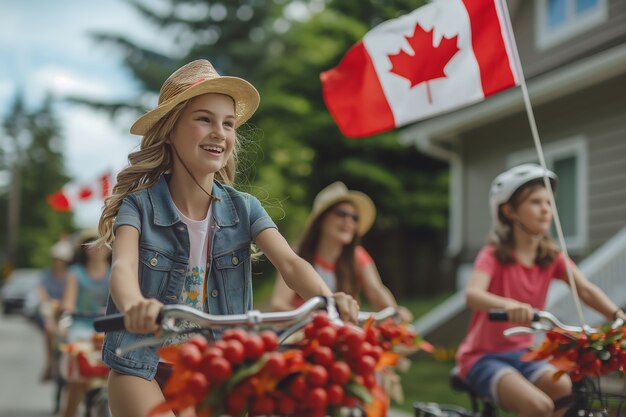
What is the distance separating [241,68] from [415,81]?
86.3 feet

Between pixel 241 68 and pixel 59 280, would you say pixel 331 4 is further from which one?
pixel 59 280

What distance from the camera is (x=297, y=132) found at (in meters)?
30.1

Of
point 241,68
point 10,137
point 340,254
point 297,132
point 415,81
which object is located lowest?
point 340,254

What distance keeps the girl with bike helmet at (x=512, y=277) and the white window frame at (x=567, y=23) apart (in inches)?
396

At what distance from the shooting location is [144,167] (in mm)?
3508

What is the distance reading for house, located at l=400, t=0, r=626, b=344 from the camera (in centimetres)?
Answer: 1314

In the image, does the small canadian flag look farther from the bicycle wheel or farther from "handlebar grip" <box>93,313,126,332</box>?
"handlebar grip" <box>93,313,126,332</box>

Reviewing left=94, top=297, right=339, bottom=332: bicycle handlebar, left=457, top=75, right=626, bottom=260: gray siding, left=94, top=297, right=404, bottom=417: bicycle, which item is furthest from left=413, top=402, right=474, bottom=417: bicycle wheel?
left=457, top=75, right=626, bottom=260: gray siding

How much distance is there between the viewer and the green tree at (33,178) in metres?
78.4

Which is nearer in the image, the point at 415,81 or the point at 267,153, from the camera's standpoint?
the point at 415,81

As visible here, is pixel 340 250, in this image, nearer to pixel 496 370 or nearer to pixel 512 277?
pixel 512 277

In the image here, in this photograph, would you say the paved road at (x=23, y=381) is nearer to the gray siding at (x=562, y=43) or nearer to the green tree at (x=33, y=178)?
the gray siding at (x=562, y=43)

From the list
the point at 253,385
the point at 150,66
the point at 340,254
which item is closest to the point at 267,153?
the point at 150,66

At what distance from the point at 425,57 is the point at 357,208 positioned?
246 centimetres
